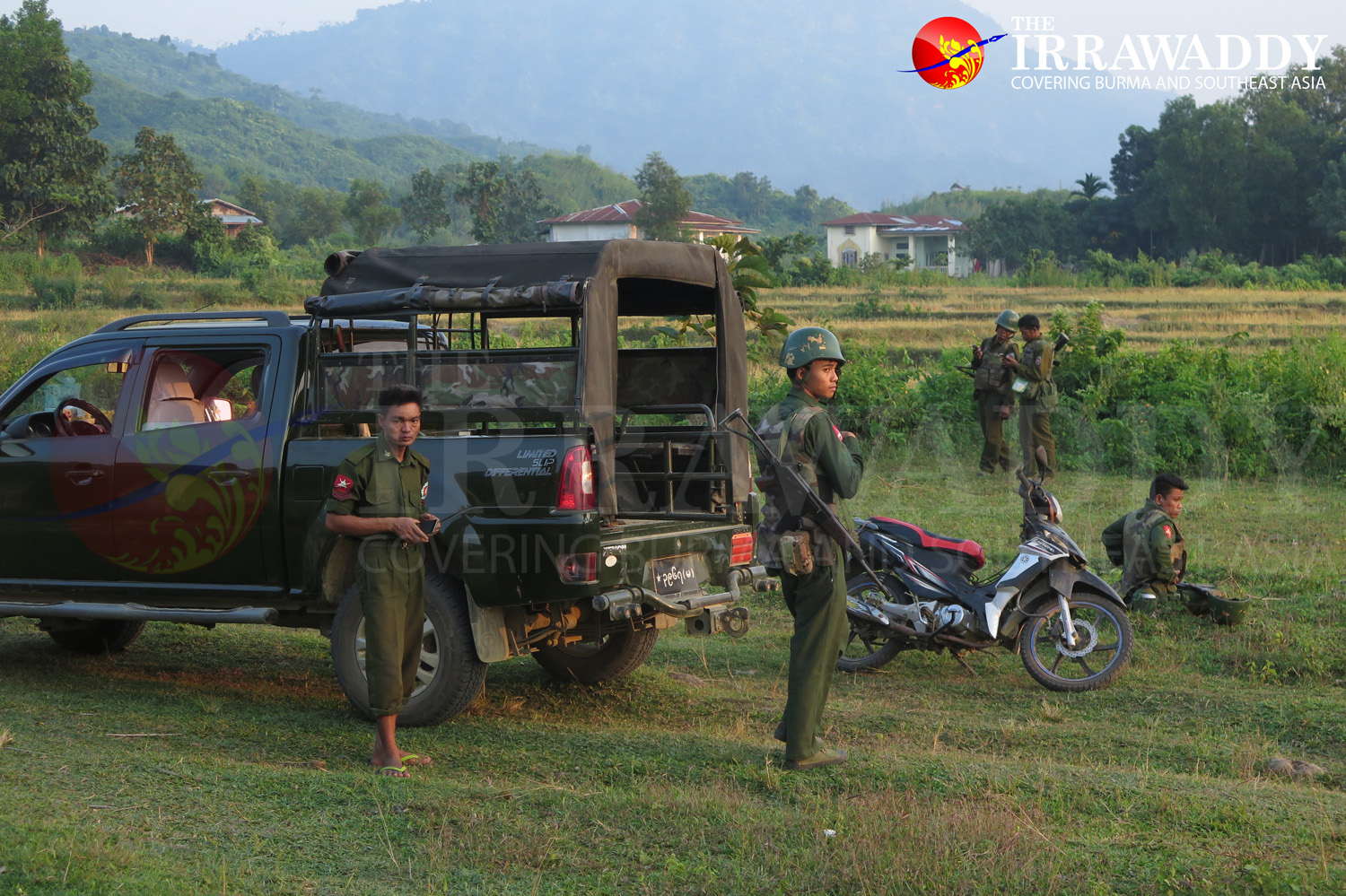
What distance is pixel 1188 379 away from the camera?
15000 mm

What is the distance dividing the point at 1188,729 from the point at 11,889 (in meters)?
5.27

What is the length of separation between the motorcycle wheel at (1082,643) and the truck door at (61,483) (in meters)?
5.15

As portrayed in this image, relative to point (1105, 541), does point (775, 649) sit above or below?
below

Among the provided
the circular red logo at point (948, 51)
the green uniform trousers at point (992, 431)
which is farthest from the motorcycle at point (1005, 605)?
the circular red logo at point (948, 51)

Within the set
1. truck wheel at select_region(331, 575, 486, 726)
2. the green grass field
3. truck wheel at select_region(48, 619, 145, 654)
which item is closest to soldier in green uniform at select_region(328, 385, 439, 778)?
the green grass field

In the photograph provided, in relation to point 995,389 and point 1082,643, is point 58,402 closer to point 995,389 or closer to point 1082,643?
point 1082,643

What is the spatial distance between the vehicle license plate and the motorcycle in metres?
1.35

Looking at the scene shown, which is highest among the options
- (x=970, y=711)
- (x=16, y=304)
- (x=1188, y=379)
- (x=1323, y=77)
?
(x=1323, y=77)

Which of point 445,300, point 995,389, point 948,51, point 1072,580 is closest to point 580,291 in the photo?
point 445,300

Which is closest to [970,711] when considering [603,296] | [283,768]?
[603,296]

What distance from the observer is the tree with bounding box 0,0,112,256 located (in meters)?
51.6

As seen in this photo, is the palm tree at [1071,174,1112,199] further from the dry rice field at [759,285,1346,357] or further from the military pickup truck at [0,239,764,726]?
the military pickup truck at [0,239,764,726]

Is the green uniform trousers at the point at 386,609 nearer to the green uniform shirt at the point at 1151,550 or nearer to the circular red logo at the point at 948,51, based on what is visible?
the green uniform shirt at the point at 1151,550

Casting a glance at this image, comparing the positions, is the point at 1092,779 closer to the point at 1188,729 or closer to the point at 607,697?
the point at 1188,729
